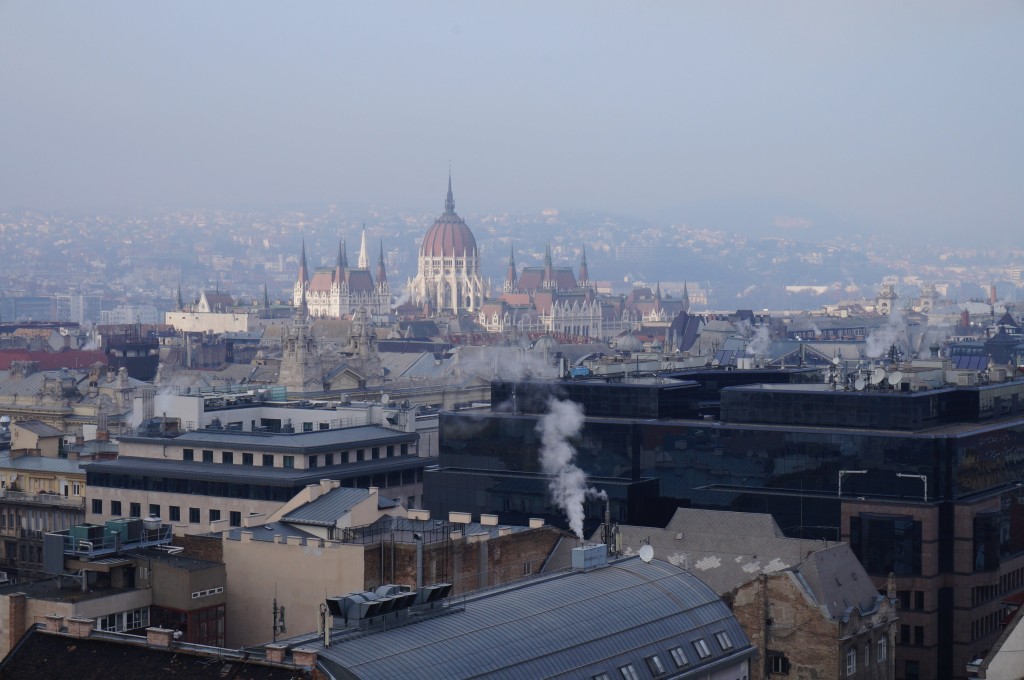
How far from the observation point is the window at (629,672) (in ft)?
Answer: 159

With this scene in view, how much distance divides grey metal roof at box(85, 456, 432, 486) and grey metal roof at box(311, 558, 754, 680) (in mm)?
31260

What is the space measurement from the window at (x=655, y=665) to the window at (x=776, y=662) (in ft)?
37.3

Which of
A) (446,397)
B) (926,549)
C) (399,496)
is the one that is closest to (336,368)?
(446,397)

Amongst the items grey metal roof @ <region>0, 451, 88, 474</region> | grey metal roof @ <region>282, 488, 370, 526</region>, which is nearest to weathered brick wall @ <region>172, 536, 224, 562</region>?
grey metal roof @ <region>282, 488, 370, 526</region>

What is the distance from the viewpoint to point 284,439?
87.5 meters

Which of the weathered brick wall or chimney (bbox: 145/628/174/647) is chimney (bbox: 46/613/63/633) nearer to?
chimney (bbox: 145/628/174/647)

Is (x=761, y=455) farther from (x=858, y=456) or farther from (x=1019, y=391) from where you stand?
(x=1019, y=391)

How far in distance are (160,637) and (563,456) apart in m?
36.5

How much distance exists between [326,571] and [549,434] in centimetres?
2398

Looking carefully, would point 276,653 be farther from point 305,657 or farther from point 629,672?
point 629,672

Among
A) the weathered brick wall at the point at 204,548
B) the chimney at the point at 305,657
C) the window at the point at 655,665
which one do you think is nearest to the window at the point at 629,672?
the window at the point at 655,665

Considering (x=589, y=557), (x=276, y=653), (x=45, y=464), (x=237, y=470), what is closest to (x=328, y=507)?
(x=589, y=557)

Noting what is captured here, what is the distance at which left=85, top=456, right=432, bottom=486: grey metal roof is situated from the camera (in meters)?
83.9

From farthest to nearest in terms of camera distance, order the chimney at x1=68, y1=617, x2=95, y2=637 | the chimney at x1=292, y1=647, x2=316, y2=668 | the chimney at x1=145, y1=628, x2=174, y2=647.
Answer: the chimney at x1=68, y1=617, x2=95, y2=637
the chimney at x1=145, y1=628, x2=174, y2=647
the chimney at x1=292, y1=647, x2=316, y2=668
